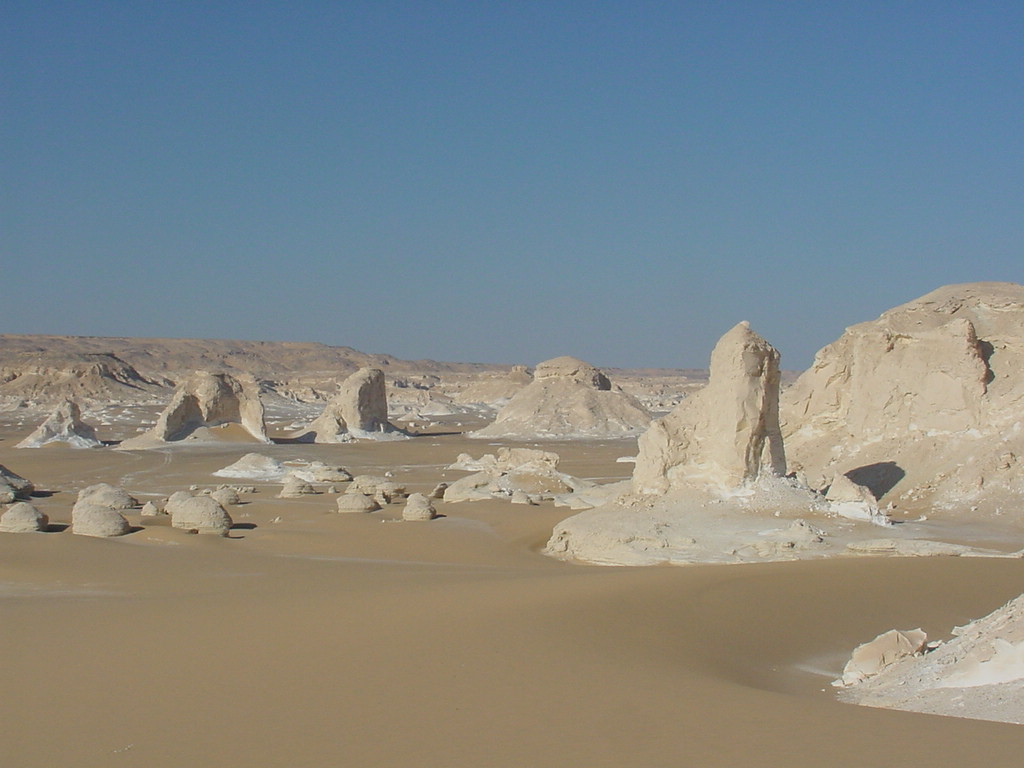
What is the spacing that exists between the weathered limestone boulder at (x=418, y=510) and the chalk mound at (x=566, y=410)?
26197mm

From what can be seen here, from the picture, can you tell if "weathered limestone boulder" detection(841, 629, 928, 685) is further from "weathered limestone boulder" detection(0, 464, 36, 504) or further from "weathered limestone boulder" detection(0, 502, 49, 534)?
"weathered limestone boulder" detection(0, 464, 36, 504)

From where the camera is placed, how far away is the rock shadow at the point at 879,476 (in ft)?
61.5

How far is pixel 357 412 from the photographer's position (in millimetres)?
44969

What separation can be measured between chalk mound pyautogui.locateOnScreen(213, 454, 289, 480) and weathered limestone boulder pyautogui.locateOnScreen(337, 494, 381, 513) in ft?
26.3

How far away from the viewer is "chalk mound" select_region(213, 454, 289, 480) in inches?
1110

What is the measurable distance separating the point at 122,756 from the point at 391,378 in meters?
124

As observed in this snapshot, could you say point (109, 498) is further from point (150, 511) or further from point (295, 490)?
point (295, 490)

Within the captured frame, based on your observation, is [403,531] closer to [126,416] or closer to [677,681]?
[677,681]

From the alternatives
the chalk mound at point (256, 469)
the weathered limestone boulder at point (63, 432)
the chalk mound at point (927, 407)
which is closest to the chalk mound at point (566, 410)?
the weathered limestone boulder at point (63, 432)

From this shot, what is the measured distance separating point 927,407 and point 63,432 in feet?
110

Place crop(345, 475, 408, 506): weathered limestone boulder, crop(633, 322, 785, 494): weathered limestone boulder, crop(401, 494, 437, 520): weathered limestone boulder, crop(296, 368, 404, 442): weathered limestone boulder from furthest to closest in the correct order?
crop(296, 368, 404, 442): weathered limestone boulder → crop(345, 475, 408, 506): weathered limestone boulder → crop(401, 494, 437, 520): weathered limestone boulder → crop(633, 322, 785, 494): weathered limestone boulder

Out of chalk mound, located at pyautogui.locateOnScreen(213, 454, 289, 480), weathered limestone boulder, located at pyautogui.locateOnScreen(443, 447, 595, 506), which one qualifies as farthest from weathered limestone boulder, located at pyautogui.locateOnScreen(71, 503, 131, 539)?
chalk mound, located at pyautogui.locateOnScreen(213, 454, 289, 480)

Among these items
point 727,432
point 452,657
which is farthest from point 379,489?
point 452,657

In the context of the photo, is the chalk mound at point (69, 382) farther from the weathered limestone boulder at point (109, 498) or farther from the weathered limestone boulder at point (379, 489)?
the weathered limestone boulder at point (109, 498)
